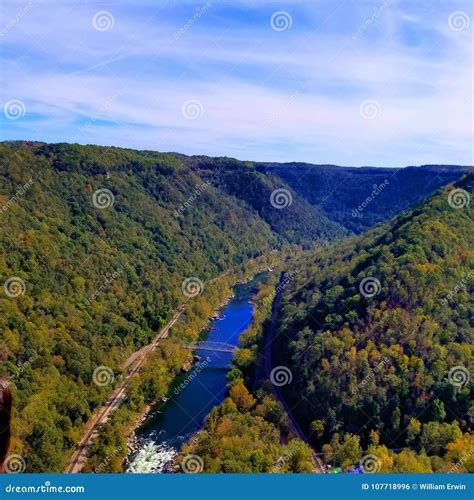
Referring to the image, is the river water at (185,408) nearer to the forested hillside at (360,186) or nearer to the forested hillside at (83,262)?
the forested hillside at (83,262)

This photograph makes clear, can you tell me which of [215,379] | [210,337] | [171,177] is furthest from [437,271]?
[171,177]

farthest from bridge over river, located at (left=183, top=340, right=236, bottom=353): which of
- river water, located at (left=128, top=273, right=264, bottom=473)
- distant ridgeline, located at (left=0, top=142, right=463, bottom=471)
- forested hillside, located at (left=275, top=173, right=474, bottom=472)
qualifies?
forested hillside, located at (left=275, top=173, right=474, bottom=472)

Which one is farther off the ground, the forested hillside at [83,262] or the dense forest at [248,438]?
the forested hillside at [83,262]

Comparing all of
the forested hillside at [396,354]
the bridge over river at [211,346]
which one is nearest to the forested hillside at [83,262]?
the bridge over river at [211,346]

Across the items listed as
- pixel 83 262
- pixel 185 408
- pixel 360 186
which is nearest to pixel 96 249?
pixel 83 262

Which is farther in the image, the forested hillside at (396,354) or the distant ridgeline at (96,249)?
the distant ridgeline at (96,249)

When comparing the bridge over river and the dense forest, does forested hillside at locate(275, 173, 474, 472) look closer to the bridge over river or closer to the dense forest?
the dense forest

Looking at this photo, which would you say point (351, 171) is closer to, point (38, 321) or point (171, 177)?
point (171, 177)
